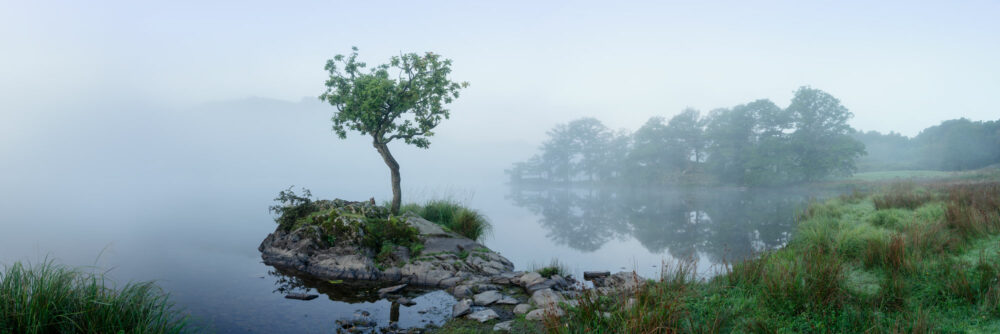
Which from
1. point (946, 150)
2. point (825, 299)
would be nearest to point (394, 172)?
point (825, 299)

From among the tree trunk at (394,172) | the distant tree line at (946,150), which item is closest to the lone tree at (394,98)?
the tree trunk at (394,172)

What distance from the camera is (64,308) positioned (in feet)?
12.3

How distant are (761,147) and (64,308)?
55107 millimetres

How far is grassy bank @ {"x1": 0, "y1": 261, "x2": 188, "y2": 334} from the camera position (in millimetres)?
3564

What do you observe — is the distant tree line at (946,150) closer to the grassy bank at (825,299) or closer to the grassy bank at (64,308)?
the grassy bank at (825,299)

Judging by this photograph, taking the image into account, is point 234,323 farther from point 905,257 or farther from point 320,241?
point 905,257

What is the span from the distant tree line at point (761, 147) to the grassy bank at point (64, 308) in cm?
5273

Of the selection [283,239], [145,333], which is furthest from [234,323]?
[283,239]

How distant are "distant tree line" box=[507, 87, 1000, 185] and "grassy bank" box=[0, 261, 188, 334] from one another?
2076 inches

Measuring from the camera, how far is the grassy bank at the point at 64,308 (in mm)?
3564

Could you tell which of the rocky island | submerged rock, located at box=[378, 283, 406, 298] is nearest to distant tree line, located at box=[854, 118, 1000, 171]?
the rocky island

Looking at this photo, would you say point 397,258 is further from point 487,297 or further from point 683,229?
point 683,229

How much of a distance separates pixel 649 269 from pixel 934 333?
6.72 m

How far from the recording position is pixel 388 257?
368 inches
